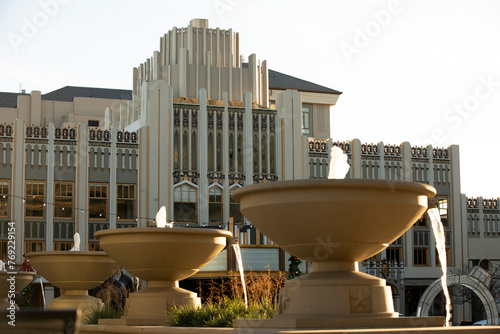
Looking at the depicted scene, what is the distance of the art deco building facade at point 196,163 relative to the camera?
150ft

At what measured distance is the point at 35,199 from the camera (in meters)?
45.6

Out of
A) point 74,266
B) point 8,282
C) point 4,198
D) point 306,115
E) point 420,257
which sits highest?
point 306,115

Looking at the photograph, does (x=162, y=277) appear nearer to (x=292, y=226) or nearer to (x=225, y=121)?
(x=292, y=226)

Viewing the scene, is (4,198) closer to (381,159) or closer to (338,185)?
(381,159)

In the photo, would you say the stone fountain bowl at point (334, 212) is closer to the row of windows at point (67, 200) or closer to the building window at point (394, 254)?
the row of windows at point (67, 200)

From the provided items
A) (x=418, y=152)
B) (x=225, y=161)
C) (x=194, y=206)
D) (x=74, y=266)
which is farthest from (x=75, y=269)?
(x=418, y=152)

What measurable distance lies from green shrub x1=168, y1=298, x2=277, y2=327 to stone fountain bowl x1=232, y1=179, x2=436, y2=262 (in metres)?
3.13

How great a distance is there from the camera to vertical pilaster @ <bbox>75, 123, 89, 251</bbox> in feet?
151

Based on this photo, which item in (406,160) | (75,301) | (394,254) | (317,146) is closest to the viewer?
(75,301)

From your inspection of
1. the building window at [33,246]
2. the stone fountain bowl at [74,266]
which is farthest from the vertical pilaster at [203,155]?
the stone fountain bowl at [74,266]

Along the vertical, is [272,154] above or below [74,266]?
above

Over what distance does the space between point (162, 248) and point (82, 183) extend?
31.2 metres

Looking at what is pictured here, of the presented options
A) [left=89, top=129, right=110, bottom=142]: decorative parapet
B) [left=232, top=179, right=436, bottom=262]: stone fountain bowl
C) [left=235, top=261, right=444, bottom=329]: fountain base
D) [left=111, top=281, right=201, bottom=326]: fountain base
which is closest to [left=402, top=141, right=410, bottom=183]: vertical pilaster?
[left=89, top=129, right=110, bottom=142]: decorative parapet

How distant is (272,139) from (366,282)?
38.4 m
